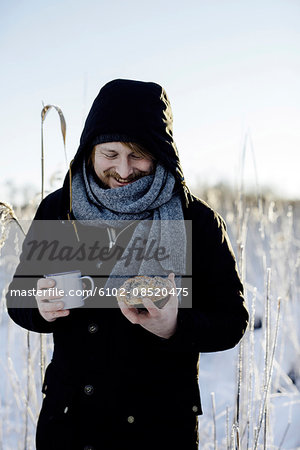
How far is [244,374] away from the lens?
1.78 metres

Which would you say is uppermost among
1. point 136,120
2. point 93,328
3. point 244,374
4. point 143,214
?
point 136,120

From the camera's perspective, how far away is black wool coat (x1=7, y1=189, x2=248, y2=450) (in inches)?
44.3

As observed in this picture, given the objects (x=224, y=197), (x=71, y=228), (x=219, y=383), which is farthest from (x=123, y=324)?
(x=224, y=197)

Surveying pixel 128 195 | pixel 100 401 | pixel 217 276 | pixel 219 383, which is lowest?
pixel 219 383

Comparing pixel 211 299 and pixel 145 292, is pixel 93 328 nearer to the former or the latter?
pixel 145 292

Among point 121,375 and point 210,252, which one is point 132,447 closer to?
point 121,375

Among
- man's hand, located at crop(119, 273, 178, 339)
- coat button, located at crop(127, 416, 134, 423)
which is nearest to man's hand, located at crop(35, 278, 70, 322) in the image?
man's hand, located at crop(119, 273, 178, 339)

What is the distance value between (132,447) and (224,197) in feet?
12.9

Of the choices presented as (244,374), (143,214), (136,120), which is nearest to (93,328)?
(143,214)

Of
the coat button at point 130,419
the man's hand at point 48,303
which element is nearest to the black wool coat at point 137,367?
the coat button at point 130,419

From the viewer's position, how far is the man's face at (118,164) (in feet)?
4.08

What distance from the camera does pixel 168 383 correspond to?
115 cm

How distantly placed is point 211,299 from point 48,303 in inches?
18.6

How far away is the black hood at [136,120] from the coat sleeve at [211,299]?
189 mm
